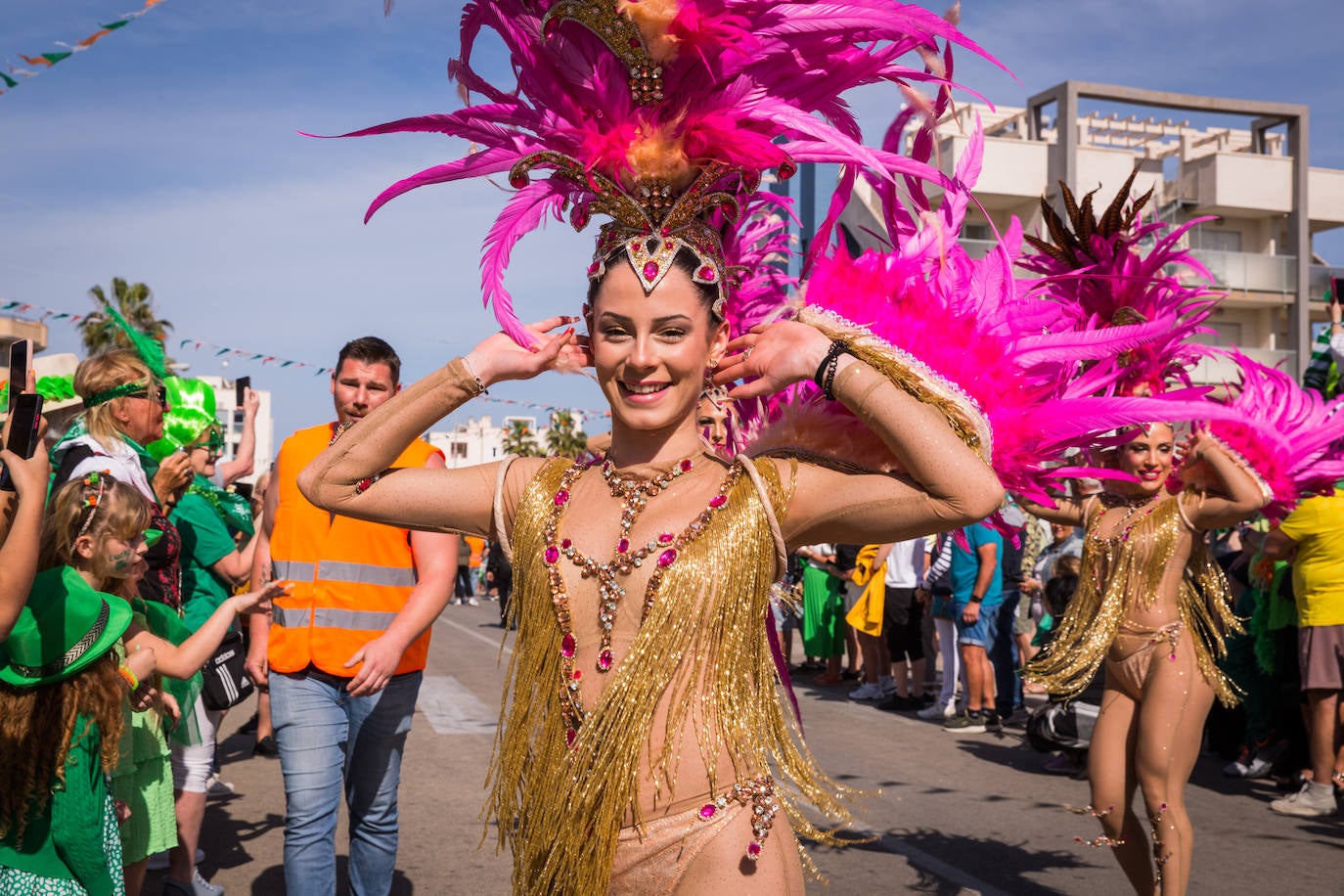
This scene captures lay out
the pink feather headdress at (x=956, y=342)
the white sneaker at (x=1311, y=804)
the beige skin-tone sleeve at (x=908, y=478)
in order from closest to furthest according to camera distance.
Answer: the beige skin-tone sleeve at (x=908, y=478) < the pink feather headdress at (x=956, y=342) < the white sneaker at (x=1311, y=804)

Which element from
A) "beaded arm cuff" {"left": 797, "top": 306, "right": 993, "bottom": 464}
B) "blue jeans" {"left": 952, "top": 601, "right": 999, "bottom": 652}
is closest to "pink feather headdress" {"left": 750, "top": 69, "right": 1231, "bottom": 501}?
"beaded arm cuff" {"left": 797, "top": 306, "right": 993, "bottom": 464}

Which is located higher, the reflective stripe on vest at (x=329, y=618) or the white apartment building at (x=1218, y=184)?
the white apartment building at (x=1218, y=184)

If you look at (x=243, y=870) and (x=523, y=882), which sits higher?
(x=523, y=882)

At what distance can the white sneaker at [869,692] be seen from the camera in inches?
469

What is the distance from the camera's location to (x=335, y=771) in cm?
425

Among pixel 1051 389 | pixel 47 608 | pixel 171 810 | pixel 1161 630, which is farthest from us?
pixel 1161 630

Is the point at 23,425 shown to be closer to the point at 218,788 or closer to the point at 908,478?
the point at 908,478

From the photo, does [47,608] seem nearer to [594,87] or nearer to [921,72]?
[594,87]

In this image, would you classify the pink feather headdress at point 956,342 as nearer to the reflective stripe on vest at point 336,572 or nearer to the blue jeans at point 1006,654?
the reflective stripe on vest at point 336,572

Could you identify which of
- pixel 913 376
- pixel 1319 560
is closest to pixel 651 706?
pixel 913 376

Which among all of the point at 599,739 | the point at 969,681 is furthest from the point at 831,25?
the point at 969,681

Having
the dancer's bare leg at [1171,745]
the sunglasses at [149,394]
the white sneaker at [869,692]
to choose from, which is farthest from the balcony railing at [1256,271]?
the sunglasses at [149,394]

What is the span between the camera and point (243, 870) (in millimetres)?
5801

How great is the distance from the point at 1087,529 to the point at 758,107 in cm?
375
